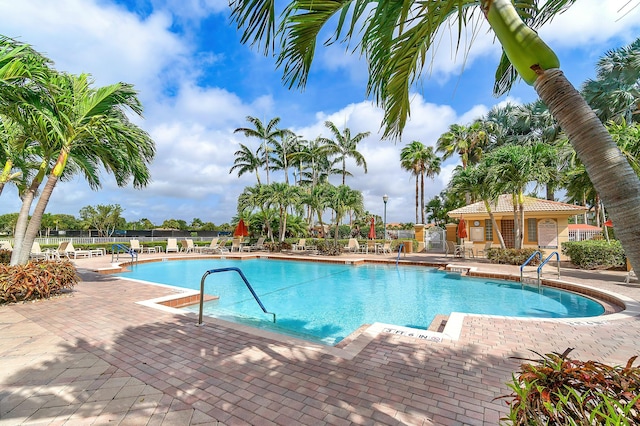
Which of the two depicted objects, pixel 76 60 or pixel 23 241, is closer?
pixel 23 241

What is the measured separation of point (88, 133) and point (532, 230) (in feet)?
71.7

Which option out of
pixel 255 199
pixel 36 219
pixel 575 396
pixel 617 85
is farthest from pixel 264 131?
pixel 575 396

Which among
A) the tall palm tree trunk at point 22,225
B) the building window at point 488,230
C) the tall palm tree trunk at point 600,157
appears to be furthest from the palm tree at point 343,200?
the tall palm tree trunk at point 600,157

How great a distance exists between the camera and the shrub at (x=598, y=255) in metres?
11.9

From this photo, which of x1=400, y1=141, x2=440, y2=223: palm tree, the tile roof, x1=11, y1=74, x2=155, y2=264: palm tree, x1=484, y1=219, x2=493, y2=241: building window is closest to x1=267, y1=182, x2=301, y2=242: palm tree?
the tile roof

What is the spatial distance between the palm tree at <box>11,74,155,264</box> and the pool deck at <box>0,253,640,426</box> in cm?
293

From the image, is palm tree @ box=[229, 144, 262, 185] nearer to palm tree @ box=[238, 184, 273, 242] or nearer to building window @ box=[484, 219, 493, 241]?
palm tree @ box=[238, 184, 273, 242]

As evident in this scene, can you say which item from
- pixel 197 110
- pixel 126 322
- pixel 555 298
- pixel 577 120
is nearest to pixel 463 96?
pixel 577 120

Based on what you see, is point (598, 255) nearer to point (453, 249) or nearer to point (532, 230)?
point (532, 230)

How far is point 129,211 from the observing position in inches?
1859

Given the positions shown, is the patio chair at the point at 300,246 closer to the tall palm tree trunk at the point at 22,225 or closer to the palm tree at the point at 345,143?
the palm tree at the point at 345,143

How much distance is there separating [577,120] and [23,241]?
33.7 ft

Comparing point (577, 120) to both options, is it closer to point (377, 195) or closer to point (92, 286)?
point (92, 286)

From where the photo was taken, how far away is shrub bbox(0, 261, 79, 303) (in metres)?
6.43
